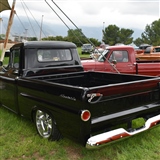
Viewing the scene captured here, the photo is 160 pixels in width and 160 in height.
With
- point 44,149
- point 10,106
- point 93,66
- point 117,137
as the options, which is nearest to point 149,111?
point 117,137

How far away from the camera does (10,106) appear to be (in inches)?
185

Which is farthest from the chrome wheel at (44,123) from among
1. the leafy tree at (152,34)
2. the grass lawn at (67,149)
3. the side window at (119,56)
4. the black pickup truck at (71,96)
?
the leafy tree at (152,34)

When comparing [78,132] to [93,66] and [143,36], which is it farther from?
[143,36]

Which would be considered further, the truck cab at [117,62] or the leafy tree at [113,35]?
the leafy tree at [113,35]

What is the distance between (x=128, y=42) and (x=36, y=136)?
65214 millimetres

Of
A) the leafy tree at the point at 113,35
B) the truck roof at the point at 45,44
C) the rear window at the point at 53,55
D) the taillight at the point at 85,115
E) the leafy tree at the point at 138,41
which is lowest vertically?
the taillight at the point at 85,115

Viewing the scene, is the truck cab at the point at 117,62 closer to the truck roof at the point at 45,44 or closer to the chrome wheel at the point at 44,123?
the truck roof at the point at 45,44

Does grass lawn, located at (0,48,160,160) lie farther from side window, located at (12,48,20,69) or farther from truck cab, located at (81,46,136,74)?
truck cab, located at (81,46,136,74)

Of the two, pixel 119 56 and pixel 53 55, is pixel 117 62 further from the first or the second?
pixel 53 55

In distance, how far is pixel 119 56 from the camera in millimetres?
8203

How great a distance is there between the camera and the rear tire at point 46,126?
3510mm

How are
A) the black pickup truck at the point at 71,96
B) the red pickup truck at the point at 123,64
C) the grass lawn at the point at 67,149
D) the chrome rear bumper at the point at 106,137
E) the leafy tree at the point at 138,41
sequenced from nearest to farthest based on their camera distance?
the chrome rear bumper at the point at 106,137
the black pickup truck at the point at 71,96
the grass lawn at the point at 67,149
the red pickup truck at the point at 123,64
the leafy tree at the point at 138,41

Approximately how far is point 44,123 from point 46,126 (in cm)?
6

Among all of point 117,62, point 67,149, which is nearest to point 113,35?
point 117,62
